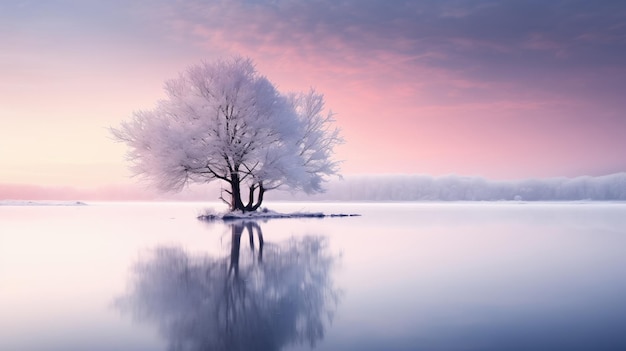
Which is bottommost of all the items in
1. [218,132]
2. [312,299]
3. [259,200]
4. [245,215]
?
[312,299]

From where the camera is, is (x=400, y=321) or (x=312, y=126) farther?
(x=312, y=126)

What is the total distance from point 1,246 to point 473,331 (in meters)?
14.5

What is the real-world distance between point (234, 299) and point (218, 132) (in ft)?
81.8

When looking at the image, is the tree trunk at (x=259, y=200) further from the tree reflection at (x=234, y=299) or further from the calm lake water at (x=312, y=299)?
the tree reflection at (x=234, y=299)

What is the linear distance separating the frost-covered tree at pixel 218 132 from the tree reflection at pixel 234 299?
63.0ft

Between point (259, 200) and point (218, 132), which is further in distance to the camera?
point (259, 200)

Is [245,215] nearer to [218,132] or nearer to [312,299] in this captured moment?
[218,132]

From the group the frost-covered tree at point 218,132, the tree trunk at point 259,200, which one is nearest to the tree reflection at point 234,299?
the frost-covered tree at point 218,132

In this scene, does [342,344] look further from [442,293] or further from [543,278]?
[543,278]

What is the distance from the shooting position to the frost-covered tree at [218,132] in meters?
30.3

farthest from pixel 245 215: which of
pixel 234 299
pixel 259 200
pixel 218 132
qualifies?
pixel 234 299

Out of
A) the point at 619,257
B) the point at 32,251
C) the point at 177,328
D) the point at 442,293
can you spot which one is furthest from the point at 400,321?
the point at 32,251

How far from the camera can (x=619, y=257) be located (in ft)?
39.3

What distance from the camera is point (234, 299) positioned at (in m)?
6.93
